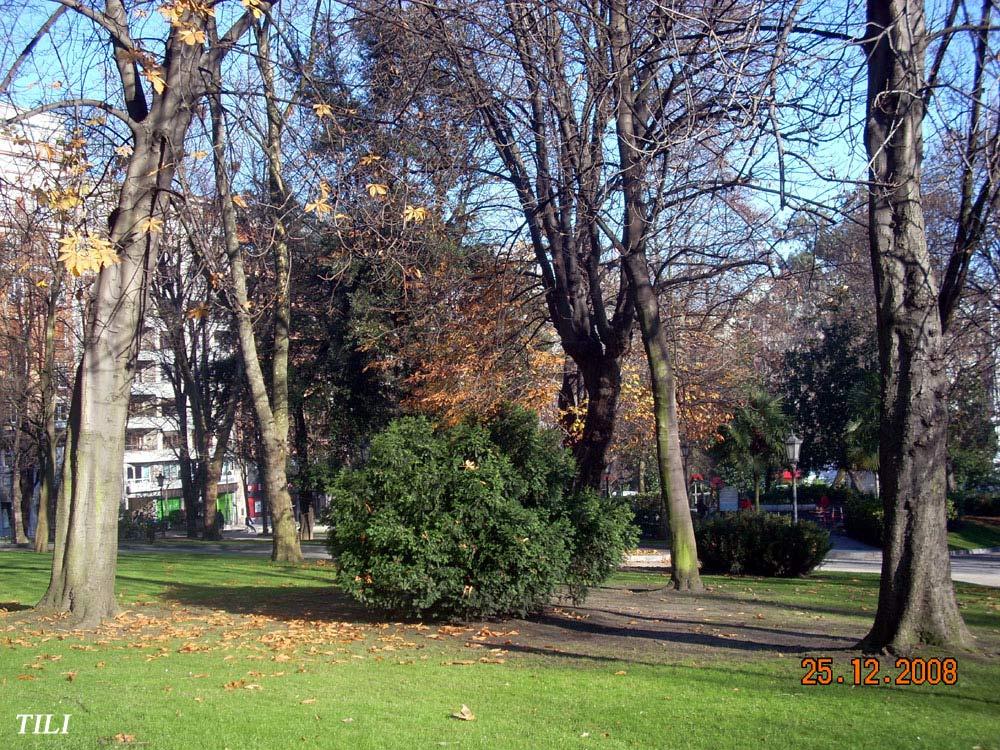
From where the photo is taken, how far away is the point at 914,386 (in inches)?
308

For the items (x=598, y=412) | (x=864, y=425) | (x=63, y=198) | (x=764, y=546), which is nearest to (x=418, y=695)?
(x=63, y=198)

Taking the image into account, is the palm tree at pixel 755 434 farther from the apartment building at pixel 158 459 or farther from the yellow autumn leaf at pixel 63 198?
the yellow autumn leaf at pixel 63 198

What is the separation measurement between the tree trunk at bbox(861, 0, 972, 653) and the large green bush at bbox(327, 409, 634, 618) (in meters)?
3.64

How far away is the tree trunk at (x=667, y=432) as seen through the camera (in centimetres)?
1349

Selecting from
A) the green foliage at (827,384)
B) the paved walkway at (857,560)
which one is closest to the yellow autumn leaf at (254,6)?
the paved walkway at (857,560)

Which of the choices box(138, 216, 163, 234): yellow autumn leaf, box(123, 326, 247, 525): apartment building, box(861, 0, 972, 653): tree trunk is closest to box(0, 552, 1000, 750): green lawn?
box(861, 0, 972, 653): tree trunk

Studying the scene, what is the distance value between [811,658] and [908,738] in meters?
→ 2.46

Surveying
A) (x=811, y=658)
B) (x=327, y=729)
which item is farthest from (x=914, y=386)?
(x=327, y=729)

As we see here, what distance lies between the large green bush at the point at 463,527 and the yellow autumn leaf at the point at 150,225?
348cm

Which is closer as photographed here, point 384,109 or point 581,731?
point 581,731

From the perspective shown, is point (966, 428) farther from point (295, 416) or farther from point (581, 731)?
point (581, 731)

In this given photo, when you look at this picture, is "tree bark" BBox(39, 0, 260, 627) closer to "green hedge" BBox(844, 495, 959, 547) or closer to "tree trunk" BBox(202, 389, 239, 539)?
"tree trunk" BBox(202, 389, 239, 539)

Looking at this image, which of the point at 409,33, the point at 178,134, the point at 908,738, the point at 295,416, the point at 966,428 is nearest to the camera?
the point at 908,738

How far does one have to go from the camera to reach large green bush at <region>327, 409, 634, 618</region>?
9.98m
